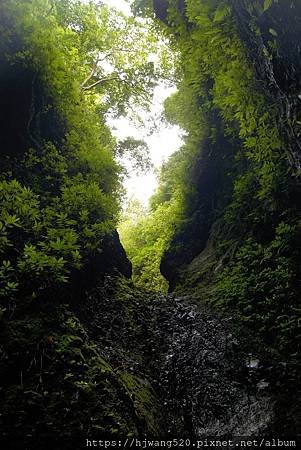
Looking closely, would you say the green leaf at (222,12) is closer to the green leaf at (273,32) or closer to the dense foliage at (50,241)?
the green leaf at (273,32)

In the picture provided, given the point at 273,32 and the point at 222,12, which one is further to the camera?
the point at 222,12

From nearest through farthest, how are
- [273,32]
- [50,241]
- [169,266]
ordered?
[273,32] < [50,241] < [169,266]

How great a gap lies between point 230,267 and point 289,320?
9.59ft

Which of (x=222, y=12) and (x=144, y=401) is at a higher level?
(x=222, y=12)

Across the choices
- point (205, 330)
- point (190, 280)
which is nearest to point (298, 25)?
point (205, 330)

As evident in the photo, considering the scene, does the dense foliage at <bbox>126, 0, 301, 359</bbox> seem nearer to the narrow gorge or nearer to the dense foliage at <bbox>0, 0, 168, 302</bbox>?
the narrow gorge

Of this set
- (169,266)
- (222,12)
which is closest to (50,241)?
(222,12)

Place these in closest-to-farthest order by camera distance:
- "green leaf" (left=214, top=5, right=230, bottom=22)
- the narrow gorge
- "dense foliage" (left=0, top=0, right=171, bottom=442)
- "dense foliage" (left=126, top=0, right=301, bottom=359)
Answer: "dense foliage" (left=0, top=0, right=171, bottom=442)
the narrow gorge
"green leaf" (left=214, top=5, right=230, bottom=22)
"dense foliage" (left=126, top=0, right=301, bottom=359)

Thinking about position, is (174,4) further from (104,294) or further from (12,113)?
(104,294)

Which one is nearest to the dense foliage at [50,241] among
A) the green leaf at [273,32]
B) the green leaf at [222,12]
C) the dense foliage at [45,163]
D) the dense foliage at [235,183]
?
the dense foliage at [45,163]

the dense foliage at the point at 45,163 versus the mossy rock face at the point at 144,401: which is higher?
the dense foliage at the point at 45,163

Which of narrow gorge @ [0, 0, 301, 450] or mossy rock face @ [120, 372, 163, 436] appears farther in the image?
mossy rock face @ [120, 372, 163, 436]

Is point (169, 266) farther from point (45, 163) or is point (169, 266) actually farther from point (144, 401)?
point (144, 401)

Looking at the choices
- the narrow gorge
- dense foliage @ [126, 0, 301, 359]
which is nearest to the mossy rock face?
the narrow gorge
